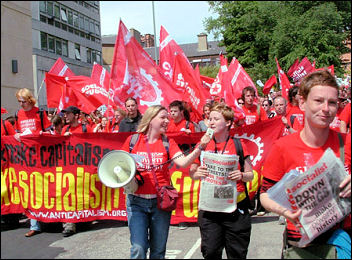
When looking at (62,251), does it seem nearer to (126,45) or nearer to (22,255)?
(22,255)

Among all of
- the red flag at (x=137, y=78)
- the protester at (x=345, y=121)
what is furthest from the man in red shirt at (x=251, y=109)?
the protester at (x=345, y=121)

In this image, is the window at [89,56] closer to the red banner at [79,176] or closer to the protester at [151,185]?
the protester at [151,185]

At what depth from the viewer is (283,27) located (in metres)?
2.28

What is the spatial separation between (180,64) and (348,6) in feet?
18.4

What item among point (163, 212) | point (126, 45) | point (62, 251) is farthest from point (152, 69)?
point (62, 251)

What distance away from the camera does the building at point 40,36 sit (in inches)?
60.4

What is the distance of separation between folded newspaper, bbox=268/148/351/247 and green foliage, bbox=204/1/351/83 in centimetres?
67

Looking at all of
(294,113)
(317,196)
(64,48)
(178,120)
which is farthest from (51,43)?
(294,113)

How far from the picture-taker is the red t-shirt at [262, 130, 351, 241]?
2.30 metres

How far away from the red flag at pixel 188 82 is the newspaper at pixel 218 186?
4138 mm

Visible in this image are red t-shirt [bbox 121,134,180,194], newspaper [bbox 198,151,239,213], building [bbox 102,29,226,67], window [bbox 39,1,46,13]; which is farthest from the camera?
red t-shirt [bbox 121,134,180,194]

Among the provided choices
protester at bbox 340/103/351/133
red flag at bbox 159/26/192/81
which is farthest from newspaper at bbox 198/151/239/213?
red flag at bbox 159/26/192/81

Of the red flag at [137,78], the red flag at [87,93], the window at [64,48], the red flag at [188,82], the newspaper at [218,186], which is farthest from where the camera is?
the red flag at [87,93]

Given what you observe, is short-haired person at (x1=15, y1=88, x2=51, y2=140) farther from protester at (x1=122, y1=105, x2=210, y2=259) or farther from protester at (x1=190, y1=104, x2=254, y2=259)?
protester at (x1=190, y1=104, x2=254, y2=259)
